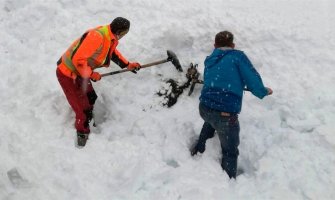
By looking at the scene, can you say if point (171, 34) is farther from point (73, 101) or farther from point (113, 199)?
point (113, 199)

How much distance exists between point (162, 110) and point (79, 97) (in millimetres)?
1362

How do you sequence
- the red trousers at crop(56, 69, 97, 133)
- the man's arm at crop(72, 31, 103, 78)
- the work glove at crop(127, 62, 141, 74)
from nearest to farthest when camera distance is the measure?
1. the man's arm at crop(72, 31, 103, 78)
2. the red trousers at crop(56, 69, 97, 133)
3. the work glove at crop(127, 62, 141, 74)

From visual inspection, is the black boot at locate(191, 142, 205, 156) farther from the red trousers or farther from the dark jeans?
the red trousers

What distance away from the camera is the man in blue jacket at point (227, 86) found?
4.59m

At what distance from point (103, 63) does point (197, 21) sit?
219 centimetres

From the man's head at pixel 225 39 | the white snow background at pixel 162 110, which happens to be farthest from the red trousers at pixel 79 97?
the man's head at pixel 225 39

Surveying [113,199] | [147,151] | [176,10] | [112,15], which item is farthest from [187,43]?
[113,199]

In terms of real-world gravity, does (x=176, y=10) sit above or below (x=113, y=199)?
above

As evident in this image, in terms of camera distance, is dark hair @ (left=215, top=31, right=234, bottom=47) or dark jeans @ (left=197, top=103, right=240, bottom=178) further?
dark jeans @ (left=197, top=103, right=240, bottom=178)

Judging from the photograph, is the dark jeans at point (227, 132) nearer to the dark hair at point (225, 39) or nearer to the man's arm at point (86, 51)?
the dark hair at point (225, 39)

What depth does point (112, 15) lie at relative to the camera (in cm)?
753

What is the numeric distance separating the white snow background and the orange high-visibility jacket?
3.11 feet

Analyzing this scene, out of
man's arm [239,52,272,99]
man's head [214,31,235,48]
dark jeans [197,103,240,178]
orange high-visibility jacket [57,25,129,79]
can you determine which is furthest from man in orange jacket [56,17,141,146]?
man's arm [239,52,272,99]

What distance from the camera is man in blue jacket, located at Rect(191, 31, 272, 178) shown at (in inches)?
181
